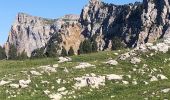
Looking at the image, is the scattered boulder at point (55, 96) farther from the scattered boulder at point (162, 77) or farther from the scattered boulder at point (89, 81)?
the scattered boulder at point (162, 77)

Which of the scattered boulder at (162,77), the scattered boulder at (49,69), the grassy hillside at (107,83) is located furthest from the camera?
the scattered boulder at (49,69)

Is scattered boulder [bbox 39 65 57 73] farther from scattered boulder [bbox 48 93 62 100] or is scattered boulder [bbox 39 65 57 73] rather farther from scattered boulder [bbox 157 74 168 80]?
scattered boulder [bbox 157 74 168 80]

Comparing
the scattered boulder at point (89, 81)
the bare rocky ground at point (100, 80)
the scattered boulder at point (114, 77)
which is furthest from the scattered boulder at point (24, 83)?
the scattered boulder at point (114, 77)

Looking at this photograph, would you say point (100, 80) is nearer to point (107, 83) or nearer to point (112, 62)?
point (107, 83)

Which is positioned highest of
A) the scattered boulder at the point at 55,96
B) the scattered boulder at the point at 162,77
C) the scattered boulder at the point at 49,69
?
the scattered boulder at the point at 49,69

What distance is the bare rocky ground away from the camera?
4366 cm

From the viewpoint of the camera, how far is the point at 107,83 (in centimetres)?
4847

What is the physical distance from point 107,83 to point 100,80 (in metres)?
0.80

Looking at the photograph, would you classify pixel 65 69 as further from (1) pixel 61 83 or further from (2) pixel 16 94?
(2) pixel 16 94

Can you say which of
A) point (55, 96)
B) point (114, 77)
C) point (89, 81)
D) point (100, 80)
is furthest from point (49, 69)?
point (55, 96)

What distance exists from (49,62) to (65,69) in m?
9.86

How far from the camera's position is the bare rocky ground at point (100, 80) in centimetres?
4366

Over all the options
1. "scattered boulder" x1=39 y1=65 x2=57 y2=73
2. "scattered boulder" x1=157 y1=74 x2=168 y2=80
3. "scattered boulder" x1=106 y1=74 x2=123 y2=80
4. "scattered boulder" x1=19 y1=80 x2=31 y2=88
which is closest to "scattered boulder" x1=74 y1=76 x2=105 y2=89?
"scattered boulder" x1=106 y1=74 x2=123 y2=80

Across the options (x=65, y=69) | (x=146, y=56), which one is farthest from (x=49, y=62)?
(x=146, y=56)
